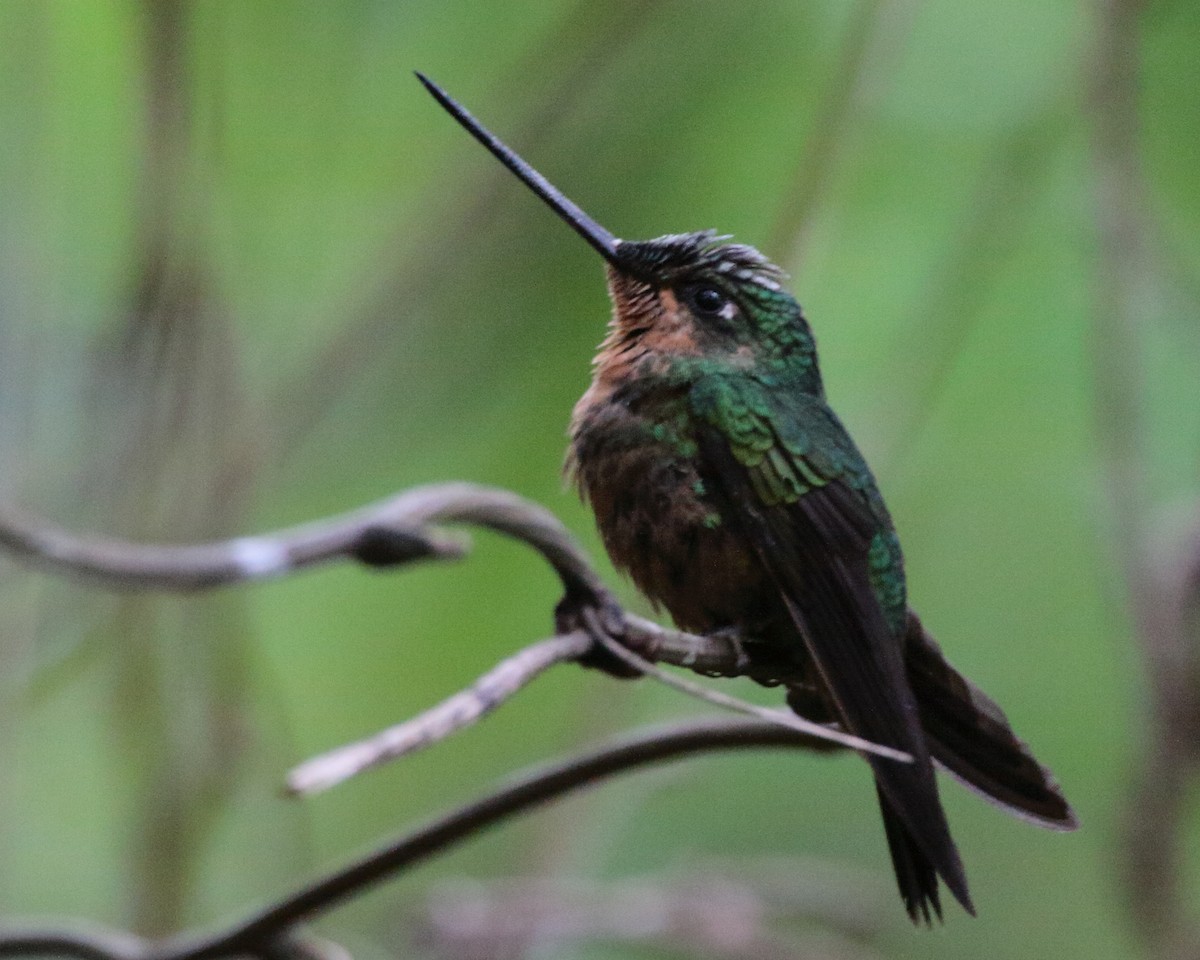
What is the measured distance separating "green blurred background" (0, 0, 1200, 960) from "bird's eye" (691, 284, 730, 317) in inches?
1.2

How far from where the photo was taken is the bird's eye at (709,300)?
2.27 feet

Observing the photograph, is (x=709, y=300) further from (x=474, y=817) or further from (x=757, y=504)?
(x=474, y=817)

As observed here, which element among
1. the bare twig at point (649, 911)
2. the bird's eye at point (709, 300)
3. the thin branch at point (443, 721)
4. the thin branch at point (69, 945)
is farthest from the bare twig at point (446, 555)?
the bare twig at point (649, 911)

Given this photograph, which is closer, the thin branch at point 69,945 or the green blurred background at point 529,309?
the green blurred background at point 529,309

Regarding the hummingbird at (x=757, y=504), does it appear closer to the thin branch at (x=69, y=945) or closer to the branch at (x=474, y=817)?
the branch at (x=474, y=817)

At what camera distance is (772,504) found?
2.39 feet

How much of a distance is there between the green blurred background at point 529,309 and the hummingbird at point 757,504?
0.08 feet

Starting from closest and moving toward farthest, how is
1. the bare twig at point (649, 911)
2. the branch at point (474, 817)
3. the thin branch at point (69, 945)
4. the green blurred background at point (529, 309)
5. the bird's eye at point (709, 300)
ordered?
the bird's eye at point (709, 300)
the green blurred background at point (529, 309)
the branch at point (474, 817)
the thin branch at point (69, 945)
the bare twig at point (649, 911)

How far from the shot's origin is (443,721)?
2.08ft

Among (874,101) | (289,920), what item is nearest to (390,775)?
(289,920)

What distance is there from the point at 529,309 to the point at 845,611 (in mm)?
310

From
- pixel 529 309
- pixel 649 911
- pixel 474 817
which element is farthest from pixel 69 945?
pixel 649 911

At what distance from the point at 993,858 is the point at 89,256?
4.10 ft

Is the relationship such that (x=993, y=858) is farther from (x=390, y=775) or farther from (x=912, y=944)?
(x=390, y=775)
